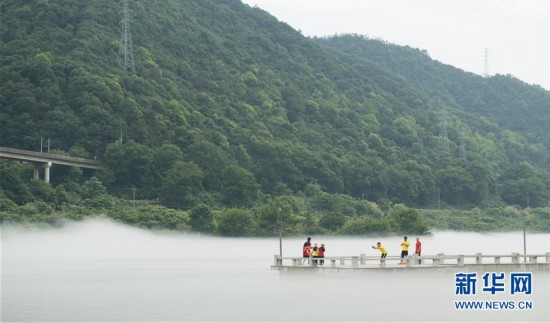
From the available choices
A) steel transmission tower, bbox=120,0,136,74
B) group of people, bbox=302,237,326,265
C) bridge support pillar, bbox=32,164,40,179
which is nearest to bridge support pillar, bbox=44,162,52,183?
bridge support pillar, bbox=32,164,40,179

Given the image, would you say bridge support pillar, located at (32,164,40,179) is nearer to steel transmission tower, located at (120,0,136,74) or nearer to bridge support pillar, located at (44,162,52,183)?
bridge support pillar, located at (44,162,52,183)

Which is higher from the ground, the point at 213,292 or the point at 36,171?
the point at 36,171

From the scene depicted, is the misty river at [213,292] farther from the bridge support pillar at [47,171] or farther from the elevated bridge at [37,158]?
the elevated bridge at [37,158]

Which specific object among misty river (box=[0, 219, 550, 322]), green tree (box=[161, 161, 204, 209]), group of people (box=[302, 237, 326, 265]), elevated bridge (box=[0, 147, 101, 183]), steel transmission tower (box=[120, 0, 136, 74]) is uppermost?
steel transmission tower (box=[120, 0, 136, 74])

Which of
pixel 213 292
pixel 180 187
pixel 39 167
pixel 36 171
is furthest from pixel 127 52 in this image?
pixel 213 292

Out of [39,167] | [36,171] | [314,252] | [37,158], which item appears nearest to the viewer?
[314,252]

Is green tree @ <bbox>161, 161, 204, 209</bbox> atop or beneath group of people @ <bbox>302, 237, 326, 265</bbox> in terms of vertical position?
atop

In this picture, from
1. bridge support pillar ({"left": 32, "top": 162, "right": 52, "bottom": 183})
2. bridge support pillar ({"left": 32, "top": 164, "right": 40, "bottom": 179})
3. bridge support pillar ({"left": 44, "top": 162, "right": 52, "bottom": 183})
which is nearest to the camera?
bridge support pillar ({"left": 44, "top": 162, "right": 52, "bottom": 183})

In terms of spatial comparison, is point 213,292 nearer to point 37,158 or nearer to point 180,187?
point 180,187

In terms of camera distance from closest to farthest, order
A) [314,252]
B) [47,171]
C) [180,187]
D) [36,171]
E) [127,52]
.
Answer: [314,252] → [47,171] → [36,171] → [180,187] → [127,52]

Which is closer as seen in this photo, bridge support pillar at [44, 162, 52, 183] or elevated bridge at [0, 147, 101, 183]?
elevated bridge at [0, 147, 101, 183]

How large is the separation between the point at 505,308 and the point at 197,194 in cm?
10202

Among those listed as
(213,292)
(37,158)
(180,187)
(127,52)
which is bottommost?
(213,292)

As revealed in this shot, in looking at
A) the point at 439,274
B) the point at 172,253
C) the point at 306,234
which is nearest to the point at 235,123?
the point at 306,234
